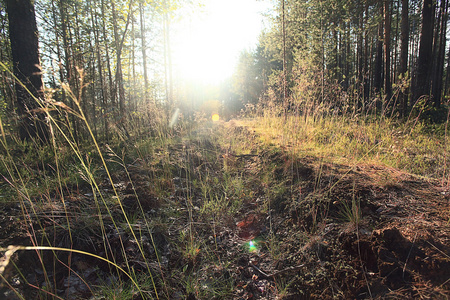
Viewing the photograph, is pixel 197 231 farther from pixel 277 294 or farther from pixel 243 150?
pixel 243 150

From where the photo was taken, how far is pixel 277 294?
141cm

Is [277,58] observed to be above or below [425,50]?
above

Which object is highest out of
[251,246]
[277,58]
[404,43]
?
[277,58]

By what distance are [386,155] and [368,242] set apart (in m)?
1.76

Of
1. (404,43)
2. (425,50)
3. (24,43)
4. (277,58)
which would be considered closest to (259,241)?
(24,43)

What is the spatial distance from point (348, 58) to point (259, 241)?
55.0ft

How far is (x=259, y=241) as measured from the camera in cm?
193

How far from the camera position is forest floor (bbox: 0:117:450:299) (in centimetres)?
122

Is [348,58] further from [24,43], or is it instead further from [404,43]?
[24,43]

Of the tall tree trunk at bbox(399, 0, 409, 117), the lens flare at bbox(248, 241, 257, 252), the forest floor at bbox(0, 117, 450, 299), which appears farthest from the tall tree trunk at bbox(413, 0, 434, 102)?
the lens flare at bbox(248, 241, 257, 252)

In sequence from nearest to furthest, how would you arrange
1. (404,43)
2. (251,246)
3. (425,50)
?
1. (251,246)
2. (425,50)
3. (404,43)

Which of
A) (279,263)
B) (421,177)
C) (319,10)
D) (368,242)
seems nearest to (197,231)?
(279,263)

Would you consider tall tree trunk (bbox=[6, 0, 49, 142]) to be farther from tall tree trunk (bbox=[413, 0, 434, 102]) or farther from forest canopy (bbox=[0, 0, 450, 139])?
tall tree trunk (bbox=[413, 0, 434, 102])

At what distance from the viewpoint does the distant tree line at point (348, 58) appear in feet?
12.2
